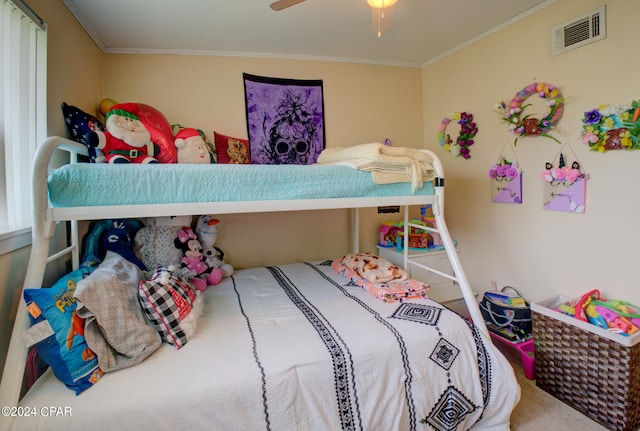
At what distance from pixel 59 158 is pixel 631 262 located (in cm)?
324

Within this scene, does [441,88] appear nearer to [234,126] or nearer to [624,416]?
[234,126]

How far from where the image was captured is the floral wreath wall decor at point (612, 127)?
1.58 metres

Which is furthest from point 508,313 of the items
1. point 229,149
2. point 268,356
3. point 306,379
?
point 229,149

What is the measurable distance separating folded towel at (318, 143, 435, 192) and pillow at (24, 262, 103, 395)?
4.60 ft

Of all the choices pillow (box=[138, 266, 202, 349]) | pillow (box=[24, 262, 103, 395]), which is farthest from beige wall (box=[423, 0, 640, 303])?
pillow (box=[24, 262, 103, 395])

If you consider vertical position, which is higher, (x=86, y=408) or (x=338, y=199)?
(x=338, y=199)

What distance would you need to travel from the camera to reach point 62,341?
3.60 feet

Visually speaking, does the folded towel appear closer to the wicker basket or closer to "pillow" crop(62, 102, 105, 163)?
the wicker basket

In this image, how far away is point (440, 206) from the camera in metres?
1.82

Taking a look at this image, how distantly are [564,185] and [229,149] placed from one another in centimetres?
235

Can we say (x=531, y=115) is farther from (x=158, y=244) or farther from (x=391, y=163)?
(x=158, y=244)

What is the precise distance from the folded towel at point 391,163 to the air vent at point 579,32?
1.09 meters

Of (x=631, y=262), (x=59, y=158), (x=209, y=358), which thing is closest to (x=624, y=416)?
(x=631, y=262)

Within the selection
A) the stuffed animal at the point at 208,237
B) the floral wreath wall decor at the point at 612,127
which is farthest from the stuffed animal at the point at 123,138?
the floral wreath wall decor at the point at 612,127
